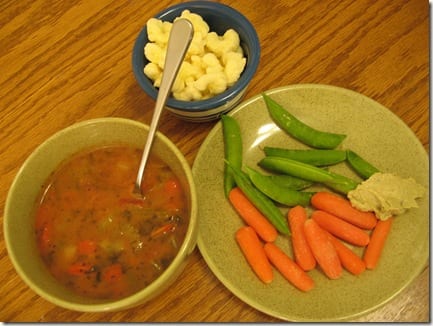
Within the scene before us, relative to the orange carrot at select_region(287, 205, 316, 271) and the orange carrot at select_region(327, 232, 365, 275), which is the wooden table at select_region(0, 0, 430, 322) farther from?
the orange carrot at select_region(327, 232, 365, 275)

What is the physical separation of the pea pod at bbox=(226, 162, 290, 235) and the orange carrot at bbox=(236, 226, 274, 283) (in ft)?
0.19

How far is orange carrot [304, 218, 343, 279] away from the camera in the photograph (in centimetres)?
113

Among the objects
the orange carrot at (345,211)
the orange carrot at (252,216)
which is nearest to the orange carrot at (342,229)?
the orange carrot at (345,211)

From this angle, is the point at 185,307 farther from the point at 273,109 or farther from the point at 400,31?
the point at 400,31

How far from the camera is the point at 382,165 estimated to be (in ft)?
4.14

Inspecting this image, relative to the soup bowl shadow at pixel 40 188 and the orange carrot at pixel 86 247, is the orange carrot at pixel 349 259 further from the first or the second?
the orange carrot at pixel 86 247

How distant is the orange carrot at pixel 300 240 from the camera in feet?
3.77

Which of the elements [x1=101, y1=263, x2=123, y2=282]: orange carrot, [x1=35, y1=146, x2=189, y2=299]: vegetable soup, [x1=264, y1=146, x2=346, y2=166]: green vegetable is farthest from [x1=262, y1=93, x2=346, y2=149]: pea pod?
[x1=101, y1=263, x2=123, y2=282]: orange carrot

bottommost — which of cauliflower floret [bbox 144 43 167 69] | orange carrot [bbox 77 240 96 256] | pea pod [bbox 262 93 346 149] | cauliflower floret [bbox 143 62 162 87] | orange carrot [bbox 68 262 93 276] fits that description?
pea pod [bbox 262 93 346 149]

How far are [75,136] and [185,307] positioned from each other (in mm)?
488

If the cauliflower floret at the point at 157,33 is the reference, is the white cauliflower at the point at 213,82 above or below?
below

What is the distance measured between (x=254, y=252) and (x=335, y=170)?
12.8 inches

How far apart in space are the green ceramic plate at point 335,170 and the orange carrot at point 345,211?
64 millimetres

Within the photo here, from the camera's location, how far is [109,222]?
1.05m
